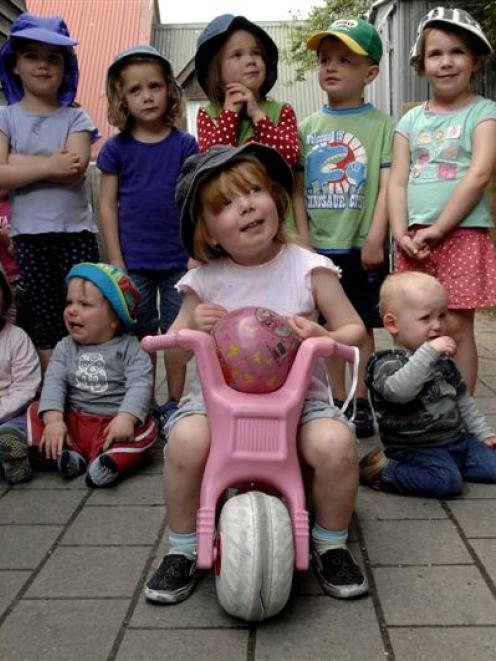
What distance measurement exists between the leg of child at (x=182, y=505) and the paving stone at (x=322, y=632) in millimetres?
304

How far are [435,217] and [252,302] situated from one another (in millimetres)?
1329

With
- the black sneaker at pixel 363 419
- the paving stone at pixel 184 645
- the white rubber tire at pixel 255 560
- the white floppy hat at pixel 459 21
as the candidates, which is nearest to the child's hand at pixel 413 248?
the black sneaker at pixel 363 419

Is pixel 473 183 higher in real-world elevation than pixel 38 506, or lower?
higher

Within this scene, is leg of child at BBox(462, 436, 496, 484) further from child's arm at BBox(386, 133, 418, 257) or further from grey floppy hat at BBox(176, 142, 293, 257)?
grey floppy hat at BBox(176, 142, 293, 257)

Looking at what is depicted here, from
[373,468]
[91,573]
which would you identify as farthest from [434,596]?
[91,573]

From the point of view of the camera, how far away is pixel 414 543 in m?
2.76

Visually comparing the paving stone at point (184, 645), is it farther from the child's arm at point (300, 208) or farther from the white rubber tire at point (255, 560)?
the child's arm at point (300, 208)

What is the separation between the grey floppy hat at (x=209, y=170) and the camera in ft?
8.44

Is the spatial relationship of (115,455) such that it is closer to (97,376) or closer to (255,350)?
(97,376)

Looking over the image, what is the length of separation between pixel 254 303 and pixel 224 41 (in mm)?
1496

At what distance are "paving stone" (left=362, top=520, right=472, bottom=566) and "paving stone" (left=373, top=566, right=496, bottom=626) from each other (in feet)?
0.19

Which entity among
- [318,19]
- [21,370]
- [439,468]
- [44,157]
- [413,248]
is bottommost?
[439,468]

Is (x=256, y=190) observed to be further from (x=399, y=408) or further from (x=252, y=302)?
(x=399, y=408)

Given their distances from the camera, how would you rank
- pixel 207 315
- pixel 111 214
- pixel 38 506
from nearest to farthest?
pixel 207 315, pixel 38 506, pixel 111 214
